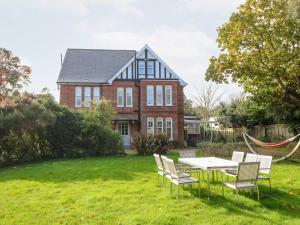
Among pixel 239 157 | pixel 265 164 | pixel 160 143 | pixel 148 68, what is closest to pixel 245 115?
pixel 160 143

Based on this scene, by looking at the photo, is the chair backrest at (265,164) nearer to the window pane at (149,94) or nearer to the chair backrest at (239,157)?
the chair backrest at (239,157)

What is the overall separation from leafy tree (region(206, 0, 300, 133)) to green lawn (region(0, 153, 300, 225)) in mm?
6900

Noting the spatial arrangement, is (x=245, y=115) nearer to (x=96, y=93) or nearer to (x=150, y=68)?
(x=150, y=68)

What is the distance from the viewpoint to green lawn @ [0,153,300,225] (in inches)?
226

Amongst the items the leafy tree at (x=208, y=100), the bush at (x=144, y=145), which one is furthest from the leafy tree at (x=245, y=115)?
the leafy tree at (x=208, y=100)

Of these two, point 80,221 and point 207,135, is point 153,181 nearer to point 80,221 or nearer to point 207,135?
point 80,221

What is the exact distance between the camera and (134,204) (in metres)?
6.82

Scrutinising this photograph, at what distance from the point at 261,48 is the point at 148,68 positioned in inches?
548

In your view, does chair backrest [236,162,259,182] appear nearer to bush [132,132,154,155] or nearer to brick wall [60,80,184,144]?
bush [132,132,154,155]

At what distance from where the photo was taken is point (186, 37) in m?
11.8

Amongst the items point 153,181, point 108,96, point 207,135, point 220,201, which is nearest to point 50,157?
point 108,96

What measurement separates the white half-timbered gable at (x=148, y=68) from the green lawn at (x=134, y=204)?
60.8ft

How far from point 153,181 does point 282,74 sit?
9.78 m

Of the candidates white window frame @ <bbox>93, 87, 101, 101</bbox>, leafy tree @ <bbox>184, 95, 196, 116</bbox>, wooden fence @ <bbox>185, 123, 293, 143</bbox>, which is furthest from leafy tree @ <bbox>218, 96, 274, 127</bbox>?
leafy tree @ <bbox>184, 95, 196, 116</bbox>
